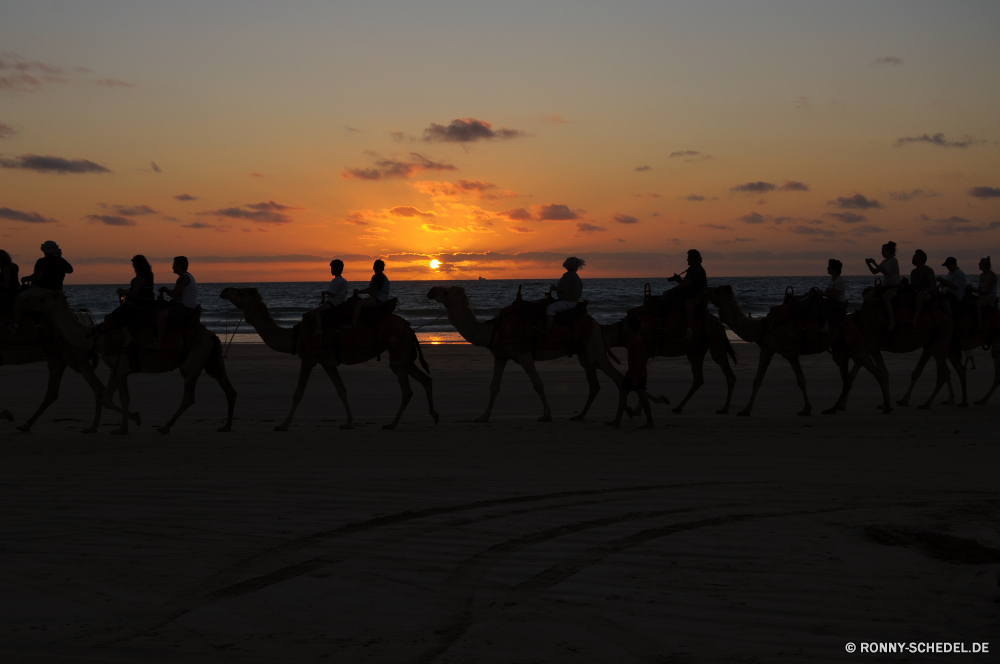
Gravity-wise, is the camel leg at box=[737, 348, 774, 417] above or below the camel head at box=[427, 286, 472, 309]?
below

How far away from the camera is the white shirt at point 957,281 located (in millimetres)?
15789

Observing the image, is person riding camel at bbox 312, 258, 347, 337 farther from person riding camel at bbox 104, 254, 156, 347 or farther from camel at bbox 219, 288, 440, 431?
person riding camel at bbox 104, 254, 156, 347

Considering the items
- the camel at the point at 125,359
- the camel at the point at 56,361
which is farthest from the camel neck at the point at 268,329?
the camel at the point at 56,361

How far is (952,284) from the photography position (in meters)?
15.6

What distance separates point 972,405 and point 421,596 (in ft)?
43.3

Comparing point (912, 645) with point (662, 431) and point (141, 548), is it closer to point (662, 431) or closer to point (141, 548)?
point (141, 548)

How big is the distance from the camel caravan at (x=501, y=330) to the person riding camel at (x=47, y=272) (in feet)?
0.06

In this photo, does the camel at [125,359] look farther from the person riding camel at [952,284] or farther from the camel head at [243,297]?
the person riding camel at [952,284]

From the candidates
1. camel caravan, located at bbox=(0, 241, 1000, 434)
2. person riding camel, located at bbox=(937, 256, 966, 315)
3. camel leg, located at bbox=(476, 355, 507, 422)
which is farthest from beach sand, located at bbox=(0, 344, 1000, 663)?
person riding camel, located at bbox=(937, 256, 966, 315)

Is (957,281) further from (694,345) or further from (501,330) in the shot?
(501,330)

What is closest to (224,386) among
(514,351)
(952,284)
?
(514,351)

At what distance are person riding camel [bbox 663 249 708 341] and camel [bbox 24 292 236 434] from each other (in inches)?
270

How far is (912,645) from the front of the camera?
166 inches

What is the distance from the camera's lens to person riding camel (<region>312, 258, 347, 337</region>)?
490 inches
